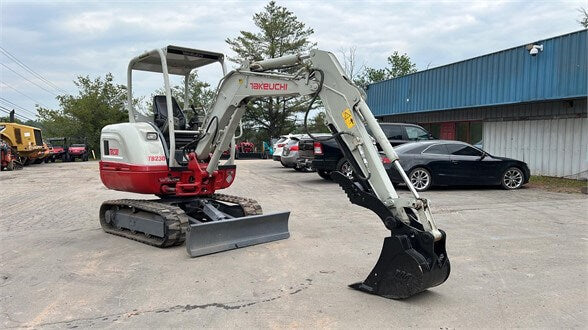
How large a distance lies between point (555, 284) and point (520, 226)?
3225mm

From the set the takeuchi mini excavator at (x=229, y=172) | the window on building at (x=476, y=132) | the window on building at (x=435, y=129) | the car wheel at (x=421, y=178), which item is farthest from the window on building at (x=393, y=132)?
the takeuchi mini excavator at (x=229, y=172)

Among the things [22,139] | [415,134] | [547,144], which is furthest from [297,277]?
[22,139]

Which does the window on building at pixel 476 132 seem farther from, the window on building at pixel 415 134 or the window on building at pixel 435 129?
the window on building at pixel 415 134

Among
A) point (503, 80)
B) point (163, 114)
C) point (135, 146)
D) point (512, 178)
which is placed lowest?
point (512, 178)

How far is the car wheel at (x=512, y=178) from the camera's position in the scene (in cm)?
1330

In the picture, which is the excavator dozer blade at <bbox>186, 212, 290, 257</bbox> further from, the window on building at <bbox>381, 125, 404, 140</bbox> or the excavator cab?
the window on building at <bbox>381, 125, 404, 140</bbox>

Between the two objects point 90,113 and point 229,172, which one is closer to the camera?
point 229,172

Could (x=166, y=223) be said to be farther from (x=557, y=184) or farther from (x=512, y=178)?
(x=557, y=184)

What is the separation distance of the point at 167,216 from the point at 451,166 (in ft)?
29.1

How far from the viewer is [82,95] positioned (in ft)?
155

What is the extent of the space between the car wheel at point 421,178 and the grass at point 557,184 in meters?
3.48

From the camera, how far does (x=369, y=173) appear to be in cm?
496

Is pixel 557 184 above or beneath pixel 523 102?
beneath

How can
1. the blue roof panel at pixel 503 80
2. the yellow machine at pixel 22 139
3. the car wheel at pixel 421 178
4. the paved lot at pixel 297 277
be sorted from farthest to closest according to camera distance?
the yellow machine at pixel 22 139, the blue roof panel at pixel 503 80, the car wheel at pixel 421 178, the paved lot at pixel 297 277
